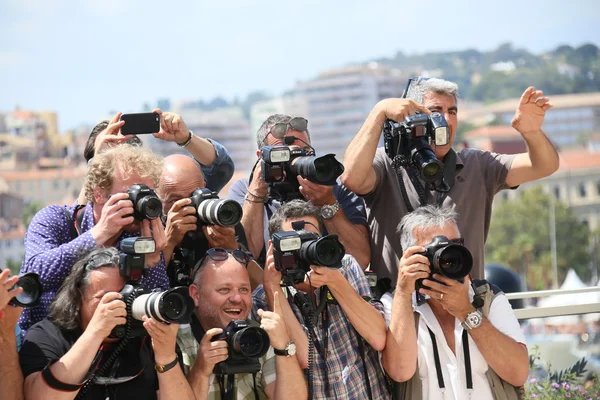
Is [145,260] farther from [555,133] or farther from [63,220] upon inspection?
[555,133]

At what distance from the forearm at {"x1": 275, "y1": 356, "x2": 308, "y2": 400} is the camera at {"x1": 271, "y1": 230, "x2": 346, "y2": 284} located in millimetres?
376

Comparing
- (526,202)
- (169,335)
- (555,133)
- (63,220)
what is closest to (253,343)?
(169,335)

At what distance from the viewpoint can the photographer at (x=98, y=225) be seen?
4.50m

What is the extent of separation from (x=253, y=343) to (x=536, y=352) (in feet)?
7.08

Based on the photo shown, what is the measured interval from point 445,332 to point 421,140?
3.17ft

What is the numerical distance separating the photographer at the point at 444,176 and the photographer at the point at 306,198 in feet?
0.27

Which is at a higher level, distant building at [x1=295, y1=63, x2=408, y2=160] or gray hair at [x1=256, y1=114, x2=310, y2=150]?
gray hair at [x1=256, y1=114, x2=310, y2=150]

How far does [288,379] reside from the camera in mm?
4605

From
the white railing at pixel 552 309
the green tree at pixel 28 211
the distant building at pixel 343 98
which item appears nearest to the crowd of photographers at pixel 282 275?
the white railing at pixel 552 309

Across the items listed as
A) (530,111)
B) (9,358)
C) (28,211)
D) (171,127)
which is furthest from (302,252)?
(28,211)

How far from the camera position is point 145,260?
4582 millimetres

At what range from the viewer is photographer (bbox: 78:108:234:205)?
5.11 m

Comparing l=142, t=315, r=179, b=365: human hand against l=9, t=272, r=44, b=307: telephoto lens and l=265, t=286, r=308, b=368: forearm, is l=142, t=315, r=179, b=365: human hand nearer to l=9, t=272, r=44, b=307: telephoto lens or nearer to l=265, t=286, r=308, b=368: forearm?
l=9, t=272, r=44, b=307: telephoto lens

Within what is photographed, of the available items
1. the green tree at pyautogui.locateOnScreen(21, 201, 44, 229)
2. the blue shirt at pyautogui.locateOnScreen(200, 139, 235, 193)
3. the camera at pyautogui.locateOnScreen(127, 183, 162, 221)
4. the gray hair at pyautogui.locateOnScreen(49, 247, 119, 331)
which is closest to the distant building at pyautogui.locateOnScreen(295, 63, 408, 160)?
the green tree at pyautogui.locateOnScreen(21, 201, 44, 229)
